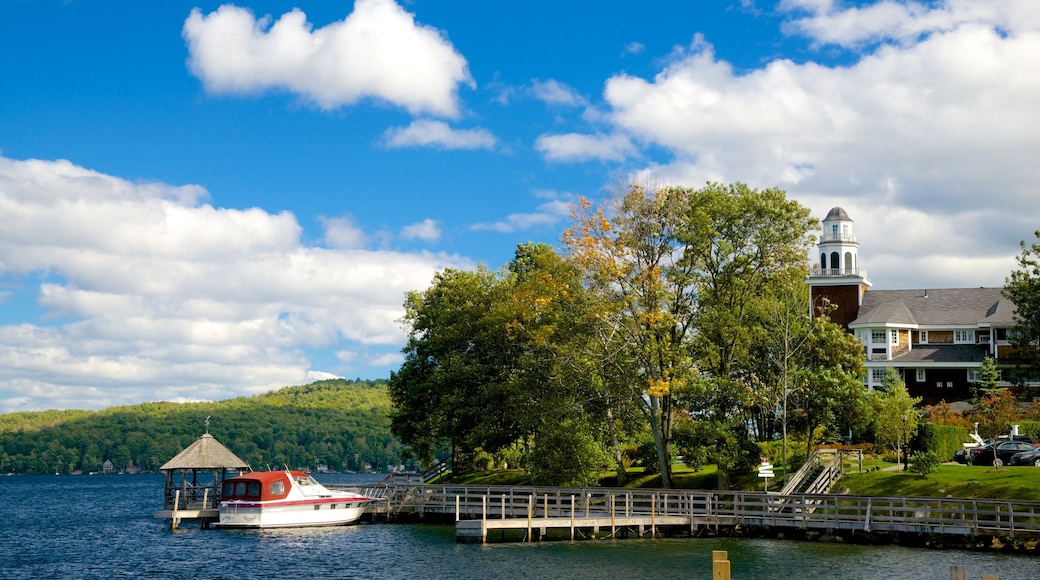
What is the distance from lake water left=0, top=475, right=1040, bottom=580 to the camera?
36.2 metres

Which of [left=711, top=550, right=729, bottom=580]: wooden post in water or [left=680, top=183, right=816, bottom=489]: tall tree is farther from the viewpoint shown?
[left=680, top=183, right=816, bottom=489]: tall tree

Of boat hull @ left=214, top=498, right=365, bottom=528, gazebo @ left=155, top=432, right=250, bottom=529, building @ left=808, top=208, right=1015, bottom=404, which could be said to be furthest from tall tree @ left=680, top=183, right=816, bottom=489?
gazebo @ left=155, top=432, right=250, bottom=529

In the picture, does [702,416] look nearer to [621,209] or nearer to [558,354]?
[558,354]

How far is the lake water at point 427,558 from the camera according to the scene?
36188mm

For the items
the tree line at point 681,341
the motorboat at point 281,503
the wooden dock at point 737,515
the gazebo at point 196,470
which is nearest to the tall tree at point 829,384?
the tree line at point 681,341

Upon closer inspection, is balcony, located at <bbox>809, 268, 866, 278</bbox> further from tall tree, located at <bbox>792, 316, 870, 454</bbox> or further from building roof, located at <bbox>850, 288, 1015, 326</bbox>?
tall tree, located at <bbox>792, 316, 870, 454</bbox>

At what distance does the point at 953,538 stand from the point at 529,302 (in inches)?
964

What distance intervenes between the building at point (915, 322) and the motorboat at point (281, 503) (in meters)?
41.4

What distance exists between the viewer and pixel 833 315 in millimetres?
87812

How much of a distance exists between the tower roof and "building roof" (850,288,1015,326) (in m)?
7.26

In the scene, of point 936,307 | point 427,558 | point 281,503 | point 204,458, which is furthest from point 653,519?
point 936,307

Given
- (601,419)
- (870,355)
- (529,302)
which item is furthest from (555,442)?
(870,355)

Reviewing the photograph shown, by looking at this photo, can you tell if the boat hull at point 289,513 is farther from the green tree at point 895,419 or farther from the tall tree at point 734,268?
the green tree at point 895,419

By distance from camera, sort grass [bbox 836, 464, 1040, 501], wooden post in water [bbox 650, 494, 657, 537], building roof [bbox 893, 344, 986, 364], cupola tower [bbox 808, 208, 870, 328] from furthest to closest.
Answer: cupola tower [bbox 808, 208, 870, 328] → building roof [bbox 893, 344, 986, 364] → wooden post in water [bbox 650, 494, 657, 537] → grass [bbox 836, 464, 1040, 501]
